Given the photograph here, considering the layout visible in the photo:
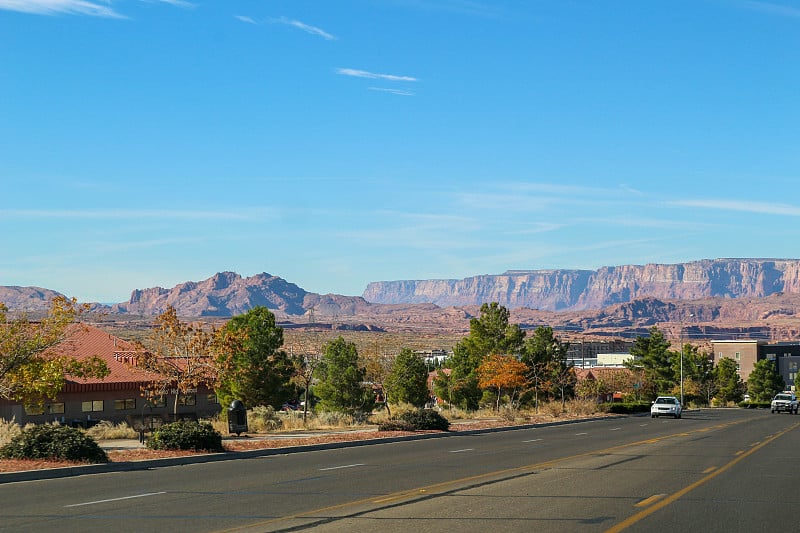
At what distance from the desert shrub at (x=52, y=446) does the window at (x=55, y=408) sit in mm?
16106

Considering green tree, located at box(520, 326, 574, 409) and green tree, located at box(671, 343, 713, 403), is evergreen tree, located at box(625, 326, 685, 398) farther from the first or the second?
green tree, located at box(520, 326, 574, 409)

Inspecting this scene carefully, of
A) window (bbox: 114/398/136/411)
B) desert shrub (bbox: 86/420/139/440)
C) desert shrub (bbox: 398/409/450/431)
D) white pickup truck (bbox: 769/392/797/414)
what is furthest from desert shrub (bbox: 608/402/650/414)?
desert shrub (bbox: 86/420/139/440)

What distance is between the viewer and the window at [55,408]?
121 ft

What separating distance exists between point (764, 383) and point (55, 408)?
11063 centimetres

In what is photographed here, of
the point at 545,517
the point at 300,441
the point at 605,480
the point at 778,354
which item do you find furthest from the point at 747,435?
the point at 778,354

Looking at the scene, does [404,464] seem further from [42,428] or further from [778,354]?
[778,354]

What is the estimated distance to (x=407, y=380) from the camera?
2596 inches

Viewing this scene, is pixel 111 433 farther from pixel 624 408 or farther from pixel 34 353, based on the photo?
pixel 624 408

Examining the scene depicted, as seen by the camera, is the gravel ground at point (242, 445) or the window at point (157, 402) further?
the window at point (157, 402)

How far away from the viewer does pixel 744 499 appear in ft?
52.3

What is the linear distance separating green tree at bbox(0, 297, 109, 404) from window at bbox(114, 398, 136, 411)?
1150 cm

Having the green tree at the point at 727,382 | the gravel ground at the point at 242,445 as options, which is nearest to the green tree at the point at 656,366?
the green tree at the point at 727,382

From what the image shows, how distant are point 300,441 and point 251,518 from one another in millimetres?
16145

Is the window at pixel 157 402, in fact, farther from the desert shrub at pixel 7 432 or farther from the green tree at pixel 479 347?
the green tree at pixel 479 347
